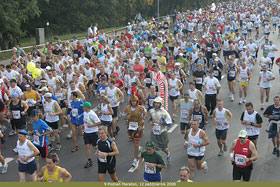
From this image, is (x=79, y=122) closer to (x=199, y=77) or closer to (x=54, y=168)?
(x=54, y=168)

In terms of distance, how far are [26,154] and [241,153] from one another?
426 cm

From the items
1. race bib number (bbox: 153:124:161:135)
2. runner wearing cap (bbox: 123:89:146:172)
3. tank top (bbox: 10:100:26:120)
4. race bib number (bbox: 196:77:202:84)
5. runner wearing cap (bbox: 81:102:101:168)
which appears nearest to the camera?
race bib number (bbox: 153:124:161:135)

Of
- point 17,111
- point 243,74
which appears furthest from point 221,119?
point 17,111

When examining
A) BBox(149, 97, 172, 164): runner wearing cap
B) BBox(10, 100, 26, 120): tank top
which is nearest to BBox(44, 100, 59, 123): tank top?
BBox(10, 100, 26, 120): tank top

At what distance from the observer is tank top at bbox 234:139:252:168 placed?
7.43 meters

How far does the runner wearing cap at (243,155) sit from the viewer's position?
7402 millimetres

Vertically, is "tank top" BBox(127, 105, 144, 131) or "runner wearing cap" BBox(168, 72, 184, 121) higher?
"runner wearing cap" BBox(168, 72, 184, 121)

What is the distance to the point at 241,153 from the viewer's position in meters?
7.46

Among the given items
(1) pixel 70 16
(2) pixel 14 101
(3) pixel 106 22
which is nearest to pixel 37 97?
(2) pixel 14 101

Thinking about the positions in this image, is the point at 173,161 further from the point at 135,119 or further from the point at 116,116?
the point at 116,116

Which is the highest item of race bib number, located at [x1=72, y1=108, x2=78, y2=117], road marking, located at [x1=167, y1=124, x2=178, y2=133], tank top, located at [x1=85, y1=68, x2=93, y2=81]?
tank top, located at [x1=85, y1=68, x2=93, y2=81]

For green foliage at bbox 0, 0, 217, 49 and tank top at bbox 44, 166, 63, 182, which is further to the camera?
green foliage at bbox 0, 0, 217, 49

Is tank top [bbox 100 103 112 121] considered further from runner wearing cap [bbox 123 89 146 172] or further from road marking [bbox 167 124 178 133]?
road marking [bbox 167 124 178 133]

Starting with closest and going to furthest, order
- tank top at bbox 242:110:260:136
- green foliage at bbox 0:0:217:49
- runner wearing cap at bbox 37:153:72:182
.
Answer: runner wearing cap at bbox 37:153:72:182, tank top at bbox 242:110:260:136, green foliage at bbox 0:0:217:49
